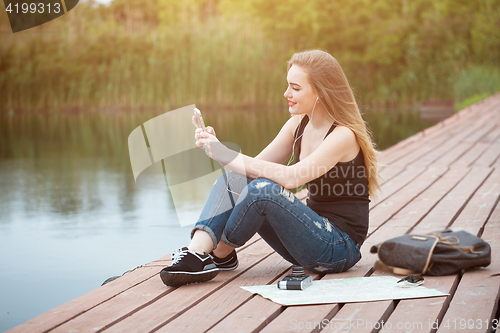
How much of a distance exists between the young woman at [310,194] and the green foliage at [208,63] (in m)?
10.4

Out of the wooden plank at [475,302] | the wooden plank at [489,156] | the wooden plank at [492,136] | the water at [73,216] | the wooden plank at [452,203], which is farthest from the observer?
the wooden plank at [492,136]

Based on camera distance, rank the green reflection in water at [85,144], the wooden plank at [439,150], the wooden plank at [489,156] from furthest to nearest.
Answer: the green reflection in water at [85,144] → the wooden plank at [439,150] → the wooden plank at [489,156]

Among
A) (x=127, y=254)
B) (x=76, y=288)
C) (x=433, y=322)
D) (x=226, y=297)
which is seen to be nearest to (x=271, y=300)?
(x=226, y=297)

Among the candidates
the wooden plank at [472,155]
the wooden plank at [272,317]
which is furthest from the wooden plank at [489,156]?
the wooden plank at [272,317]

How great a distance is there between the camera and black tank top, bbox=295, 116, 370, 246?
6.22 feet

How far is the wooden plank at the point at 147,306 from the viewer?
156 cm

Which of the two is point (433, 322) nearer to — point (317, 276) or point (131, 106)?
point (317, 276)

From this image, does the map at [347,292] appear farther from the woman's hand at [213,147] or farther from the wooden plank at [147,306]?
the woman's hand at [213,147]

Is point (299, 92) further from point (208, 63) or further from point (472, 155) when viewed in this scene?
point (208, 63)

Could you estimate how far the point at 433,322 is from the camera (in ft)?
4.88

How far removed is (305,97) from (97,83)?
11.3 meters

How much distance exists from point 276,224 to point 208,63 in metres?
10.8

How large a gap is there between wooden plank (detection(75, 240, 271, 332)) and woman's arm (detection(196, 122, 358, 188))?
373 mm

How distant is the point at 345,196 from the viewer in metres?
1.93
